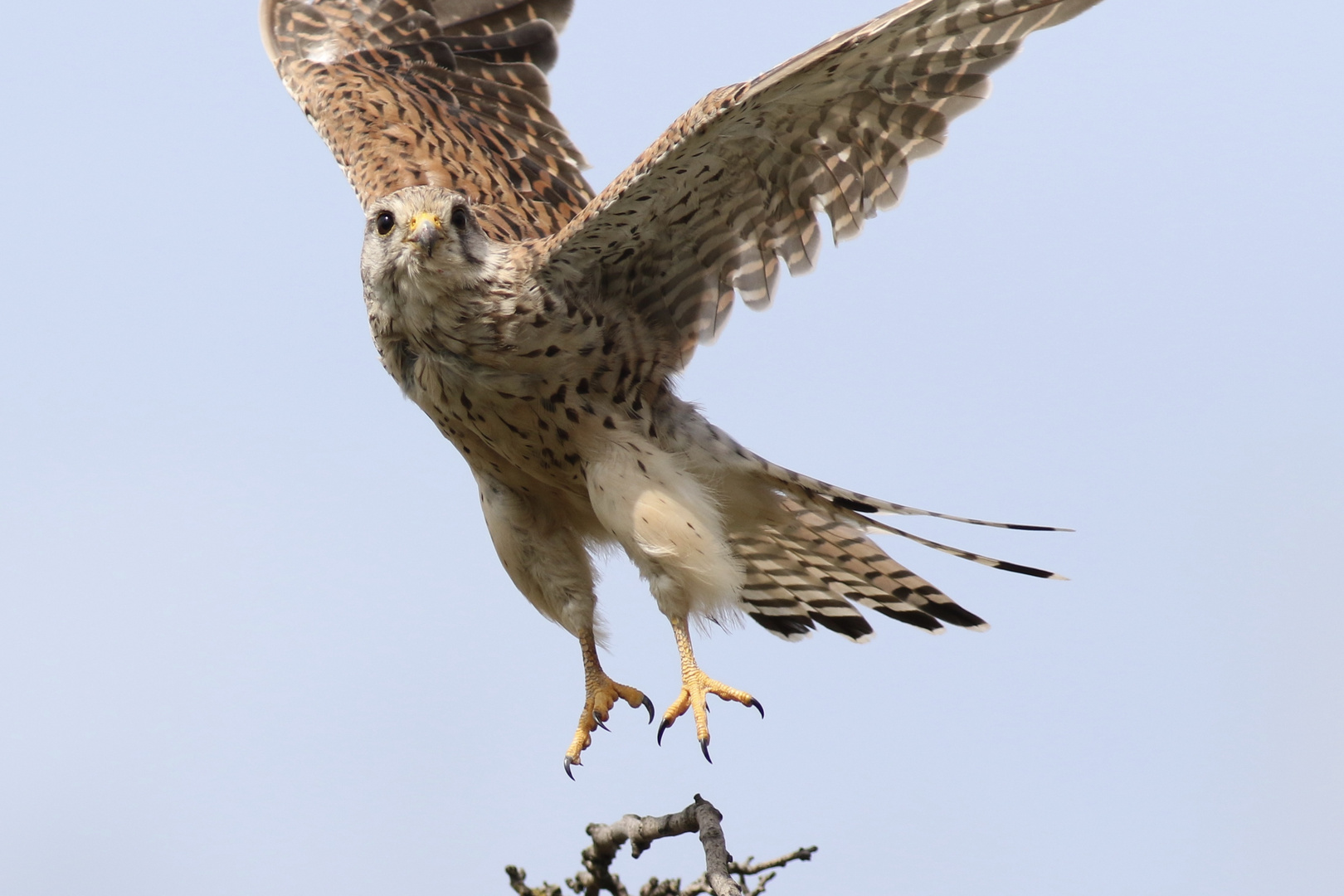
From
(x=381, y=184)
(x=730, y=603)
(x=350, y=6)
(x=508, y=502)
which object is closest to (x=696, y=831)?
(x=730, y=603)

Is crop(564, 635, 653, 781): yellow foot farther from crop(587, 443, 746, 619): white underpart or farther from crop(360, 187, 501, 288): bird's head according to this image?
crop(360, 187, 501, 288): bird's head

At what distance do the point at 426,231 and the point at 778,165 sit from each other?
41.9 inches

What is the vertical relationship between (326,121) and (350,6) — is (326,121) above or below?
below

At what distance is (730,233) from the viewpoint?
17.9 feet

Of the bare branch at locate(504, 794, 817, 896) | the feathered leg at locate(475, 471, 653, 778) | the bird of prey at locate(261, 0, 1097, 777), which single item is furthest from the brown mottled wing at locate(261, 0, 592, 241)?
the bare branch at locate(504, 794, 817, 896)

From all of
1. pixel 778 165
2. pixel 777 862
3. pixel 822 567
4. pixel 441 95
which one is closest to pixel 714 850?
pixel 777 862

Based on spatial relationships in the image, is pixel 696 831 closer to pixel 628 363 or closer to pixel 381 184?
pixel 628 363

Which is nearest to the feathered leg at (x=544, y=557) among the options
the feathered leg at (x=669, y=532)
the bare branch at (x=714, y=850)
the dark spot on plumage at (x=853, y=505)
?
the feathered leg at (x=669, y=532)

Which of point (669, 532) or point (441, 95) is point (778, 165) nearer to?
point (669, 532)

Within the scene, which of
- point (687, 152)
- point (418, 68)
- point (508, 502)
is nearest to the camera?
point (687, 152)

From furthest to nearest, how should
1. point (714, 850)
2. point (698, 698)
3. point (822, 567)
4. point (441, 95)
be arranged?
point (441, 95) → point (822, 567) → point (698, 698) → point (714, 850)

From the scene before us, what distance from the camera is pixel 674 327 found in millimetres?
5660

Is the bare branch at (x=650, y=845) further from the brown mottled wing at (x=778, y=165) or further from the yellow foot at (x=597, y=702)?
the brown mottled wing at (x=778, y=165)

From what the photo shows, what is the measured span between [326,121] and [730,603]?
268 cm
